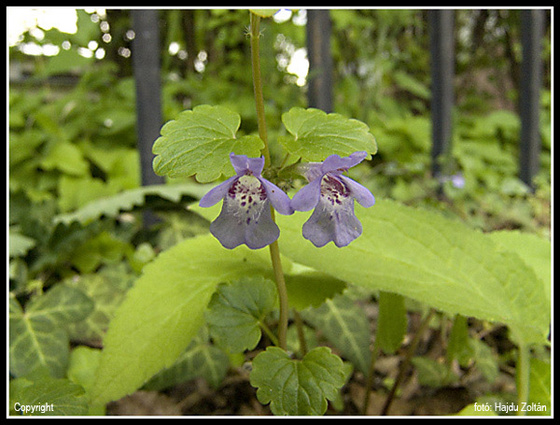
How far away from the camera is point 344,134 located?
469 mm

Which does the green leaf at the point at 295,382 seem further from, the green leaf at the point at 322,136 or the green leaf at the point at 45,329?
the green leaf at the point at 45,329

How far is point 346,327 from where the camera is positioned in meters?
0.87

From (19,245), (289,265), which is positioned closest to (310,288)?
(289,265)

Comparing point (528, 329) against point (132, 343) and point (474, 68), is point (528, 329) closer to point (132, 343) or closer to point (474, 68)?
point (132, 343)

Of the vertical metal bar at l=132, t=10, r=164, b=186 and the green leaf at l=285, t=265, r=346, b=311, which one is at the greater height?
the vertical metal bar at l=132, t=10, r=164, b=186

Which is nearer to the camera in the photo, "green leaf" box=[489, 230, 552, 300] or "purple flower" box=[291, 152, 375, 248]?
"purple flower" box=[291, 152, 375, 248]

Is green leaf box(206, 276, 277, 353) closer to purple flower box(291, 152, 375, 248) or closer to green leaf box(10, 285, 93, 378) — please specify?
purple flower box(291, 152, 375, 248)

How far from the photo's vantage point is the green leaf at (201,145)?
0.43 meters

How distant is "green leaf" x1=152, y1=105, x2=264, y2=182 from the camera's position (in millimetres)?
430

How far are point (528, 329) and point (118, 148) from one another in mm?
1743

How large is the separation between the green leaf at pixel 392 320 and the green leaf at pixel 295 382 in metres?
0.22

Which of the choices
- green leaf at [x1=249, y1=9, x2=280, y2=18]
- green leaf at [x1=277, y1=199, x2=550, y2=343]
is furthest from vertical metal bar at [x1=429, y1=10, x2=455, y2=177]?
green leaf at [x1=249, y1=9, x2=280, y2=18]

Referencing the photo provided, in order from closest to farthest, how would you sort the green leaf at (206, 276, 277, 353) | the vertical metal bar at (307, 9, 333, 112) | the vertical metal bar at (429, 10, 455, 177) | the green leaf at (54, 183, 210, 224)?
the green leaf at (206, 276, 277, 353)
the green leaf at (54, 183, 210, 224)
the vertical metal bar at (307, 9, 333, 112)
the vertical metal bar at (429, 10, 455, 177)

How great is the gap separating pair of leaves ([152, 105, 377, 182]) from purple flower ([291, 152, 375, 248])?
0.03 metres
